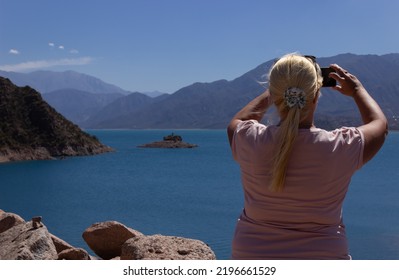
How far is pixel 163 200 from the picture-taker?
40062mm

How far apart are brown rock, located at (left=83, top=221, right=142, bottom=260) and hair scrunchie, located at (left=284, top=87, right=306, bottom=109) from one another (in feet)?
22.5

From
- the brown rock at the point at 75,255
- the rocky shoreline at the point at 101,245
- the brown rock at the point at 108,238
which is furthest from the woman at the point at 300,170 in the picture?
the brown rock at the point at 108,238

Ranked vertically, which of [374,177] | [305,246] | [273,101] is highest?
[273,101]

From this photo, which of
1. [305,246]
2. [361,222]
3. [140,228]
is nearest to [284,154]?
[305,246]

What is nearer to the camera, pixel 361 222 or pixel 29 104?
pixel 361 222

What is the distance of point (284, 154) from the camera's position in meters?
2.04

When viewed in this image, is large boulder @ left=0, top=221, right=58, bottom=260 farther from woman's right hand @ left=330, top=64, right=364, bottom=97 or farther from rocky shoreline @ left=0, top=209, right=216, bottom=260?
woman's right hand @ left=330, top=64, right=364, bottom=97

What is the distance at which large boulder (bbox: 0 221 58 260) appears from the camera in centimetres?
618

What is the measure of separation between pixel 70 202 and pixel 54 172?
23.2 meters

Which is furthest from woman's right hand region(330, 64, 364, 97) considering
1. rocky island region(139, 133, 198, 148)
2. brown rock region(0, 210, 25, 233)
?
rocky island region(139, 133, 198, 148)

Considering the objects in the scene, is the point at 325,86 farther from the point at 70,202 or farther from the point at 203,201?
the point at 70,202

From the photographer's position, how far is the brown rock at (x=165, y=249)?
17.1 feet

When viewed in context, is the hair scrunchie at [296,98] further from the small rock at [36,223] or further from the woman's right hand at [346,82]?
the small rock at [36,223]

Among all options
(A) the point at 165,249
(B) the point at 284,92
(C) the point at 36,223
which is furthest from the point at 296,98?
(C) the point at 36,223
